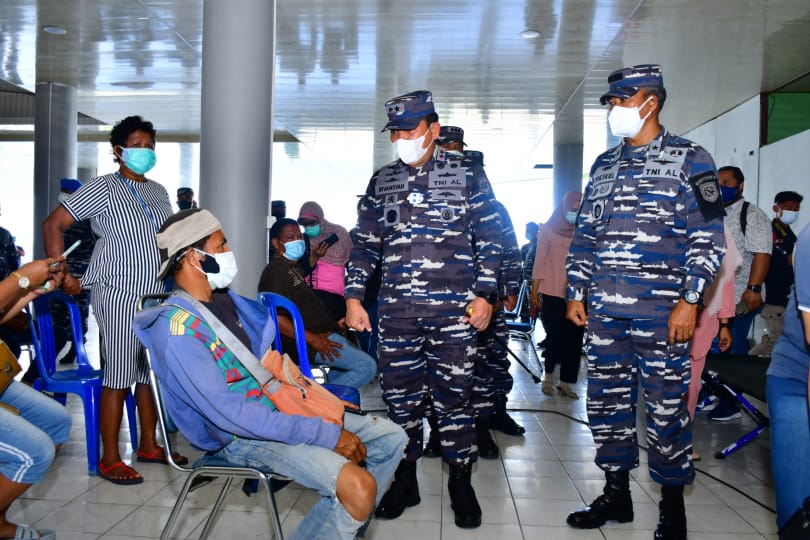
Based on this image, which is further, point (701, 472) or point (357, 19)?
point (357, 19)

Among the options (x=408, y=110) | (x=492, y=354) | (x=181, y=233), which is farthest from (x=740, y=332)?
(x=181, y=233)

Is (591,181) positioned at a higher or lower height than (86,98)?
lower

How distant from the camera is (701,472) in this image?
377cm

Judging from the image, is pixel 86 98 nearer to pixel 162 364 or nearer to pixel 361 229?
pixel 361 229

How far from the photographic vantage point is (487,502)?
10.7ft

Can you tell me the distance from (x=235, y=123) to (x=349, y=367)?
162 centimetres

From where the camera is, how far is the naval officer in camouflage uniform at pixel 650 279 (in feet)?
8.86

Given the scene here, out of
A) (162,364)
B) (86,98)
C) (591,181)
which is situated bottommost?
(162,364)

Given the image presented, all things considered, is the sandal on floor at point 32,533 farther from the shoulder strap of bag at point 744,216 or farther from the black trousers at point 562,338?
the shoulder strap of bag at point 744,216

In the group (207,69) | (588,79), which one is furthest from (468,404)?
(588,79)

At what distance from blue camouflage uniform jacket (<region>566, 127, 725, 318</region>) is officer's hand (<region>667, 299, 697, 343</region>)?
0.07 m

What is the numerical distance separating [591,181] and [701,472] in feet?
6.00

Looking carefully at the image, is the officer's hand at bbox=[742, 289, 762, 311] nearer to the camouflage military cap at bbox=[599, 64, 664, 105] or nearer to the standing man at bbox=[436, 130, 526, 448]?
the standing man at bbox=[436, 130, 526, 448]

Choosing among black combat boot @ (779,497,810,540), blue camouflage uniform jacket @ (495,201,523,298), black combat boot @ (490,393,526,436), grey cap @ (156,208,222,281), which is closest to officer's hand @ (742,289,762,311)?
black combat boot @ (490,393,526,436)
